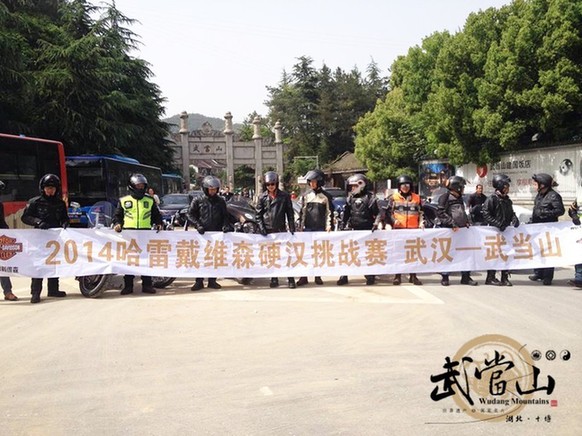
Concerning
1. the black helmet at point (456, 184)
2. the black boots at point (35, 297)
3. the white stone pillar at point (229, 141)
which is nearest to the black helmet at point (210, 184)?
the black boots at point (35, 297)

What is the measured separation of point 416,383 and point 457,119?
26063 millimetres

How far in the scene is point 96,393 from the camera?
4.34m

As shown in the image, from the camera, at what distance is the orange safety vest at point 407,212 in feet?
29.9

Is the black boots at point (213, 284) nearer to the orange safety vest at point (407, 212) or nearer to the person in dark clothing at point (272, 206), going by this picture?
the person in dark clothing at point (272, 206)

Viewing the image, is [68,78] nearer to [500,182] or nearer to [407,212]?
[407,212]

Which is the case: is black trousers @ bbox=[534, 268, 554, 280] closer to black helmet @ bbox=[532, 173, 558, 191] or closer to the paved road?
the paved road

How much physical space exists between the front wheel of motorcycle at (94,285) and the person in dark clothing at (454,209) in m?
5.53

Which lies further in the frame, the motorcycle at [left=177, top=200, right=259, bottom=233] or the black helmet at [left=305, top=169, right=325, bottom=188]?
the motorcycle at [left=177, top=200, right=259, bottom=233]

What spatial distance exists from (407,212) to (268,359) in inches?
189

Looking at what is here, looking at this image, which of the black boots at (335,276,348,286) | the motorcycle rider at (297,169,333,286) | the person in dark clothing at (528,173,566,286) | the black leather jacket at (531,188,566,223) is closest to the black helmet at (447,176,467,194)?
the person in dark clothing at (528,173,566,286)

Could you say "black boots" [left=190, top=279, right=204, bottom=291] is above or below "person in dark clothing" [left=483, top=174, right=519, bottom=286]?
below

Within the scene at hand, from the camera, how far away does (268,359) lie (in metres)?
5.09

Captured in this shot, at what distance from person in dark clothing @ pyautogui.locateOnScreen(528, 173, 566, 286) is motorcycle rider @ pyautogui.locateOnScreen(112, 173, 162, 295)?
6.29 metres

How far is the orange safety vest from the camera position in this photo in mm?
9102
